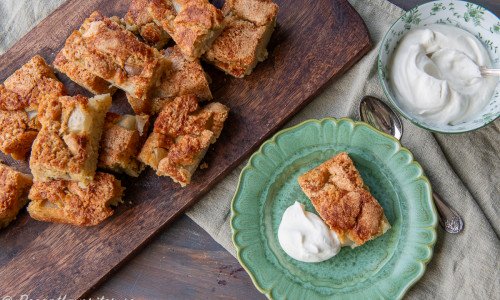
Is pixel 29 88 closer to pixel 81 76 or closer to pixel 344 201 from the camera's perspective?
pixel 81 76

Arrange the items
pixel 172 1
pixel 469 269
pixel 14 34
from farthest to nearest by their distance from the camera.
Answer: pixel 14 34 < pixel 172 1 < pixel 469 269

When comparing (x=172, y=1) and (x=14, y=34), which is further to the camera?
(x=14, y=34)

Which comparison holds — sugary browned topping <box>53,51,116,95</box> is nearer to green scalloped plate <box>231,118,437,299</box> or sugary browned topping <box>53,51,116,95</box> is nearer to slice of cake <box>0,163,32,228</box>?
slice of cake <box>0,163,32,228</box>

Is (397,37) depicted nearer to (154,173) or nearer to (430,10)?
(430,10)

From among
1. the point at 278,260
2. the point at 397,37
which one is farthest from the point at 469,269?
the point at 397,37

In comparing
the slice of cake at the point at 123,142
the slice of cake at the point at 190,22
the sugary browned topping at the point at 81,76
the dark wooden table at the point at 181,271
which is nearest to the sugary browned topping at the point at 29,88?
the sugary browned topping at the point at 81,76

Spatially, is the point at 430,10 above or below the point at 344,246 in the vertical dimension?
above

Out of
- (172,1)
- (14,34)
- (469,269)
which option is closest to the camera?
(469,269)

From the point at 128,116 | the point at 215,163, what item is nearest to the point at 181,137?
the point at 215,163
